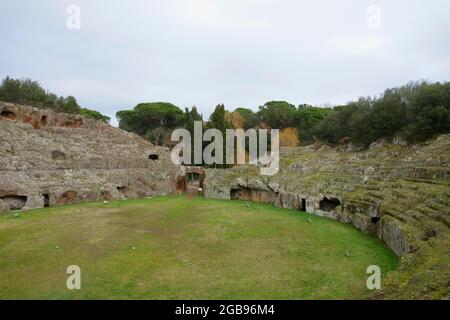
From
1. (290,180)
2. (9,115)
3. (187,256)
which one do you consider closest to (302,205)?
(290,180)

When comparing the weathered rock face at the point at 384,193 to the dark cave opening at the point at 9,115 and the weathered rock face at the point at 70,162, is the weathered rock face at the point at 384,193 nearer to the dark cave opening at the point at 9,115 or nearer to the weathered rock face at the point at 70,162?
the weathered rock face at the point at 70,162

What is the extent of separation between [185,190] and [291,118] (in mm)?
21802

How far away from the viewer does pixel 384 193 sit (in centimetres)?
1529

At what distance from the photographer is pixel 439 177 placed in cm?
1460

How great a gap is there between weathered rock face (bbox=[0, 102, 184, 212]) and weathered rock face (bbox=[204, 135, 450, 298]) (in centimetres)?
601

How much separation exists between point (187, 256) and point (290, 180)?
13.4 m

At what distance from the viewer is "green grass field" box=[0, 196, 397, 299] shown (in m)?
8.52

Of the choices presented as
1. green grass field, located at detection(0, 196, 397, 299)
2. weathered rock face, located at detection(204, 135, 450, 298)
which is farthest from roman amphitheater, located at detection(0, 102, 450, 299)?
green grass field, located at detection(0, 196, 397, 299)

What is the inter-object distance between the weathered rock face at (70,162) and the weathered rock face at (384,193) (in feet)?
19.7

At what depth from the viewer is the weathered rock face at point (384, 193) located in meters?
8.48

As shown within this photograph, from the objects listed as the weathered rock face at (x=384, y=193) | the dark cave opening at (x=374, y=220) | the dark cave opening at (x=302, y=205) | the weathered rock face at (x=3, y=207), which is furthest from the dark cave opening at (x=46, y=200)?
the dark cave opening at (x=374, y=220)

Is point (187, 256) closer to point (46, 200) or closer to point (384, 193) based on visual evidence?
point (384, 193)

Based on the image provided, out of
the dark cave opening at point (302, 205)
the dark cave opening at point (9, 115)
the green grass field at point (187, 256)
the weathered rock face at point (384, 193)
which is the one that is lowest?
the green grass field at point (187, 256)
